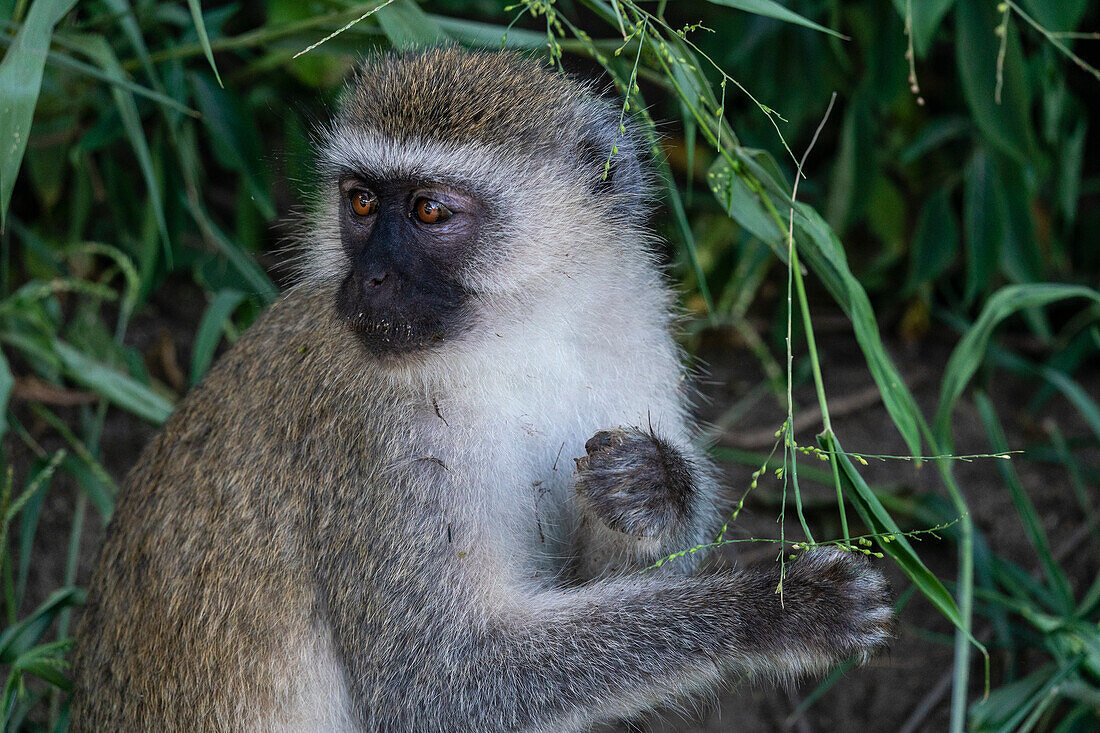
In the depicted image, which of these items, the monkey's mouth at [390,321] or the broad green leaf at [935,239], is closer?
the monkey's mouth at [390,321]

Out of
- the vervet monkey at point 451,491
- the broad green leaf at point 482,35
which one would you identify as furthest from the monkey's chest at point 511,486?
the broad green leaf at point 482,35

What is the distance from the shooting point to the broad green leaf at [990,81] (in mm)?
3240

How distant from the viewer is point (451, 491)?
2.40 meters

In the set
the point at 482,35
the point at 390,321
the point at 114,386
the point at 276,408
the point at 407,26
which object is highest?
the point at 407,26

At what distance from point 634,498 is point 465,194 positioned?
0.77m

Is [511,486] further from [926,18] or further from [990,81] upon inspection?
[990,81]

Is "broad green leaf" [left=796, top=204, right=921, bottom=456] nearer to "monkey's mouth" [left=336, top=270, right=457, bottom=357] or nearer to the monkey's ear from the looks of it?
the monkey's ear

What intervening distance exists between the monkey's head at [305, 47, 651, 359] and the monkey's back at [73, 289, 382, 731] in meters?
0.34

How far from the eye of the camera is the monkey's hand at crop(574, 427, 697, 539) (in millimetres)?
2246

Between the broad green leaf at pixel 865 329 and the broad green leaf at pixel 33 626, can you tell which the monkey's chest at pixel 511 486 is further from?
the broad green leaf at pixel 33 626

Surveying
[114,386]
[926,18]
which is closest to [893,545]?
[926,18]

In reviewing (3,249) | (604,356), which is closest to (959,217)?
(604,356)

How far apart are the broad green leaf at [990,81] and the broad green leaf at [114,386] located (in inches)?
106

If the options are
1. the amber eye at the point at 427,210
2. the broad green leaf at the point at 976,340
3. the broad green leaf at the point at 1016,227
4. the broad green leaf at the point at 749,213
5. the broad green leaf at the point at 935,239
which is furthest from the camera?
the broad green leaf at the point at 935,239
